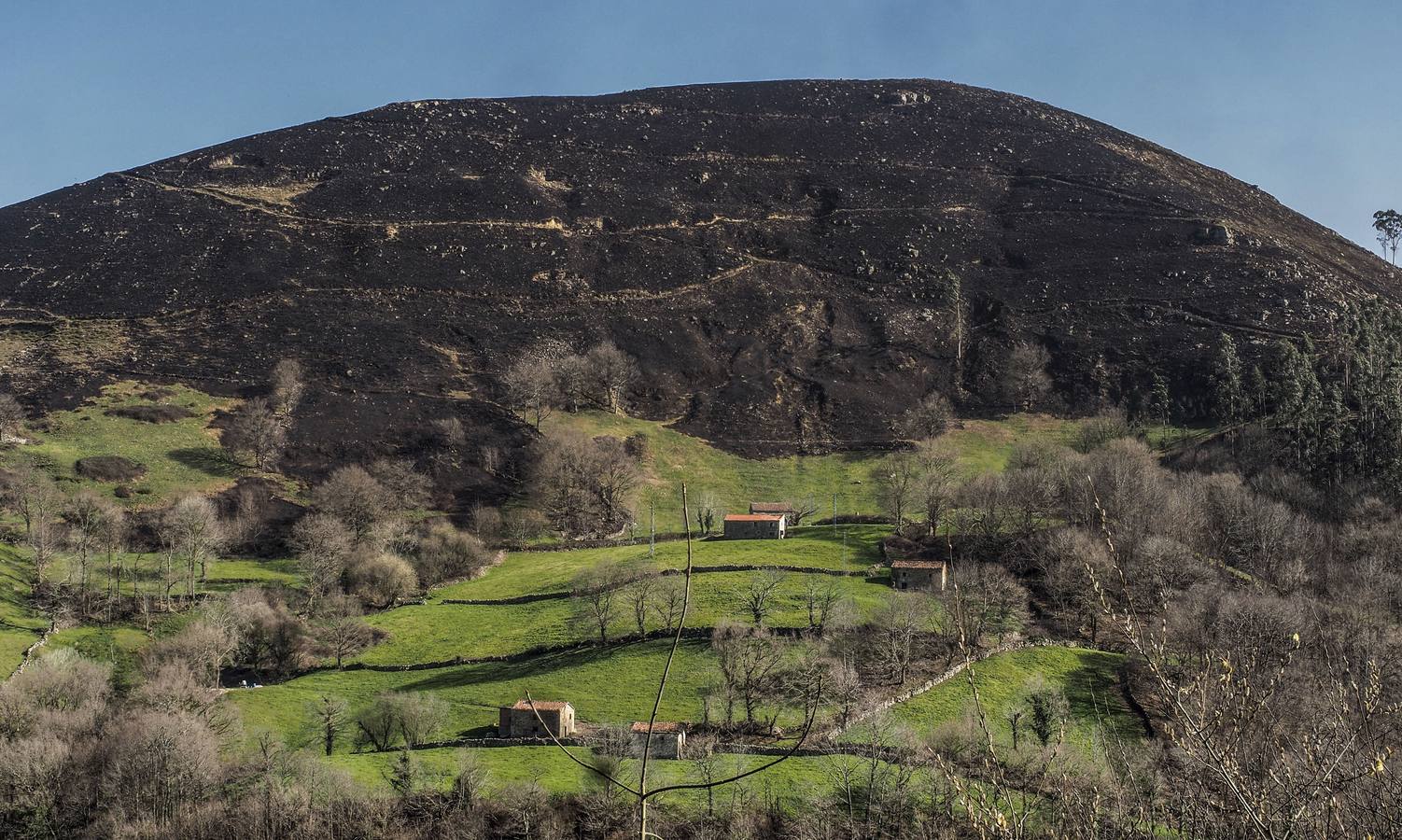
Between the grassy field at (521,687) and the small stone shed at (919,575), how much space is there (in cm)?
1547

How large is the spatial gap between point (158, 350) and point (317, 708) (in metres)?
84.6

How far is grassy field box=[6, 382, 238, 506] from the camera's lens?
318 feet

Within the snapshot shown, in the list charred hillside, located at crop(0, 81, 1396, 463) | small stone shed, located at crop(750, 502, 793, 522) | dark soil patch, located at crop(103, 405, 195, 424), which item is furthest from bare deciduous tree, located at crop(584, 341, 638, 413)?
dark soil patch, located at crop(103, 405, 195, 424)

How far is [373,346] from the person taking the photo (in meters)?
136

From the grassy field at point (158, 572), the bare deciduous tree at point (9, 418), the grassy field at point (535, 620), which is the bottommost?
the grassy field at point (535, 620)

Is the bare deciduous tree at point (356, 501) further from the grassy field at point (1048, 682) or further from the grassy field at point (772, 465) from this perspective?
the grassy field at point (1048, 682)

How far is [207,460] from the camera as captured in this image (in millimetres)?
104000

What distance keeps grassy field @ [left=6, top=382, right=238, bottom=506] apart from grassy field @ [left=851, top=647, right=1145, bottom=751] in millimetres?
70474

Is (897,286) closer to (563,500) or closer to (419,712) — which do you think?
(563,500)

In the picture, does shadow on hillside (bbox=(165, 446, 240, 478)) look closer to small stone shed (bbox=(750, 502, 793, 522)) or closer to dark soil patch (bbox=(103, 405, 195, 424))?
dark soil patch (bbox=(103, 405, 195, 424))

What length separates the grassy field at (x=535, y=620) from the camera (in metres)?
67.9

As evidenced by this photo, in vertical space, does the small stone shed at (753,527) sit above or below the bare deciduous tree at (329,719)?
above

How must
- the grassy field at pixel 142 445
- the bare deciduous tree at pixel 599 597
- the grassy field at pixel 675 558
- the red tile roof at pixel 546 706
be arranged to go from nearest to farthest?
the red tile roof at pixel 546 706 < the bare deciduous tree at pixel 599 597 < the grassy field at pixel 675 558 < the grassy field at pixel 142 445

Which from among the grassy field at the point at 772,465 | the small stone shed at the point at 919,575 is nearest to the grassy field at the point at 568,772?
the small stone shed at the point at 919,575
